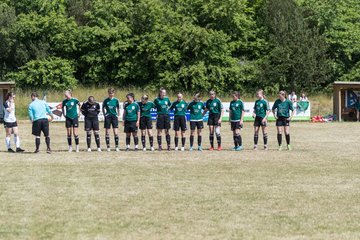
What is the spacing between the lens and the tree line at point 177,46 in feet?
205

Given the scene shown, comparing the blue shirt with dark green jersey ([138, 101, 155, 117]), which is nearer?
the blue shirt

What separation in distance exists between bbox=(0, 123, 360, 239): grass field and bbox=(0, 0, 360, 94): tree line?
4079cm

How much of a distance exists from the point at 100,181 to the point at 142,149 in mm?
9350

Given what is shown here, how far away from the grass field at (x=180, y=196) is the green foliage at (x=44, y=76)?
132 feet

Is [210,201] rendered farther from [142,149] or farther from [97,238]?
[142,149]

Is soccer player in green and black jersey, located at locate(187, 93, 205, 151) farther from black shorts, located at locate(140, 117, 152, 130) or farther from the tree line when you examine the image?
the tree line

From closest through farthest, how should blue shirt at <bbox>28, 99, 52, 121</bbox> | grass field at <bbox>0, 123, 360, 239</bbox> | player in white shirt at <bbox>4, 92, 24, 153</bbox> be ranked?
grass field at <bbox>0, 123, 360, 239</bbox>, blue shirt at <bbox>28, 99, 52, 121</bbox>, player in white shirt at <bbox>4, 92, 24, 153</bbox>

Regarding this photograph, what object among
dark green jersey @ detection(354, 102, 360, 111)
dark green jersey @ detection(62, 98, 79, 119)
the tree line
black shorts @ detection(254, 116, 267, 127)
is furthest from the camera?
the tree line

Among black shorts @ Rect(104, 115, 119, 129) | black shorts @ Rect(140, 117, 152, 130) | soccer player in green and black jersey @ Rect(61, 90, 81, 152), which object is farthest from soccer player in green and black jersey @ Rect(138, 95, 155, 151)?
soccer player in green and black jersey @ Rect(61, 90, 81, 152)

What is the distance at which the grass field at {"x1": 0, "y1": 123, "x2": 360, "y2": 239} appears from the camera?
10.5m

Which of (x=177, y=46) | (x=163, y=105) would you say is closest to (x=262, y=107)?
(x=163, y=105)

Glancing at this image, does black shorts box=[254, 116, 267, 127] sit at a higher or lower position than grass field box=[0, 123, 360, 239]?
higher

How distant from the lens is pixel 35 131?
907 inches

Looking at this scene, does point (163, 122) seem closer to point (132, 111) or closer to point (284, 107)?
point (132, 111)
